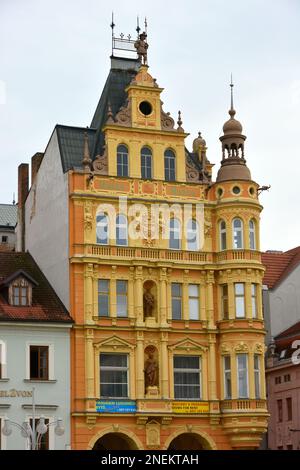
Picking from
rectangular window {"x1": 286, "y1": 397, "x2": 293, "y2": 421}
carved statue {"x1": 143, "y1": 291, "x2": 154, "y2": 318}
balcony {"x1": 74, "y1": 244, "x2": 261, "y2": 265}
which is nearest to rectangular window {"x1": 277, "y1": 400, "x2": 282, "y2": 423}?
rectangular window {"x1": 286, "y1": 397, "x2": 293, "y2": 421}

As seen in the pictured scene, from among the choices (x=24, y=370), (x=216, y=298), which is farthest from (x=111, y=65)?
(x=24, y=370)

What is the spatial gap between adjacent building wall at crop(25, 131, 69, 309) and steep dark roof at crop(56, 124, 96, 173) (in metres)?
0.56

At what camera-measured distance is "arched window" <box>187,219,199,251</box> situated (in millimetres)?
Result: 69812

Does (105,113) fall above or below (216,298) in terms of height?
above

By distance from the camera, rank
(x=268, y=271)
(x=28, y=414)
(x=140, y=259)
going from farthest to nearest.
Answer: (x=268, y=271)
(x=140, y=259)
(x=28, y=414)

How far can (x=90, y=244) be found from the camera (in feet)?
219

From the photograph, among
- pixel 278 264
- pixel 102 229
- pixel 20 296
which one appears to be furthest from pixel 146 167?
pixel 278 264

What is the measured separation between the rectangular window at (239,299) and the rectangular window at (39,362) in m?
12.1

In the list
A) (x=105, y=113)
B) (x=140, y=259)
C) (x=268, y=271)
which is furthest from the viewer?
(x=268, y=271)

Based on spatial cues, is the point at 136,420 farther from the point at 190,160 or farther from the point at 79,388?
the point at 190,160

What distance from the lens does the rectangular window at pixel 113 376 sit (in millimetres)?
65875

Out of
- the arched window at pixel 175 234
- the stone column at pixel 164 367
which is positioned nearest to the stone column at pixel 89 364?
the stone column at pixel 164 367

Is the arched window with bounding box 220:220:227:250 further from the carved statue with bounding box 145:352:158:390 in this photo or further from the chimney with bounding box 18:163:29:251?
the chimney with bounding box 18:163:29:251

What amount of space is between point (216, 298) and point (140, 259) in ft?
18.7
